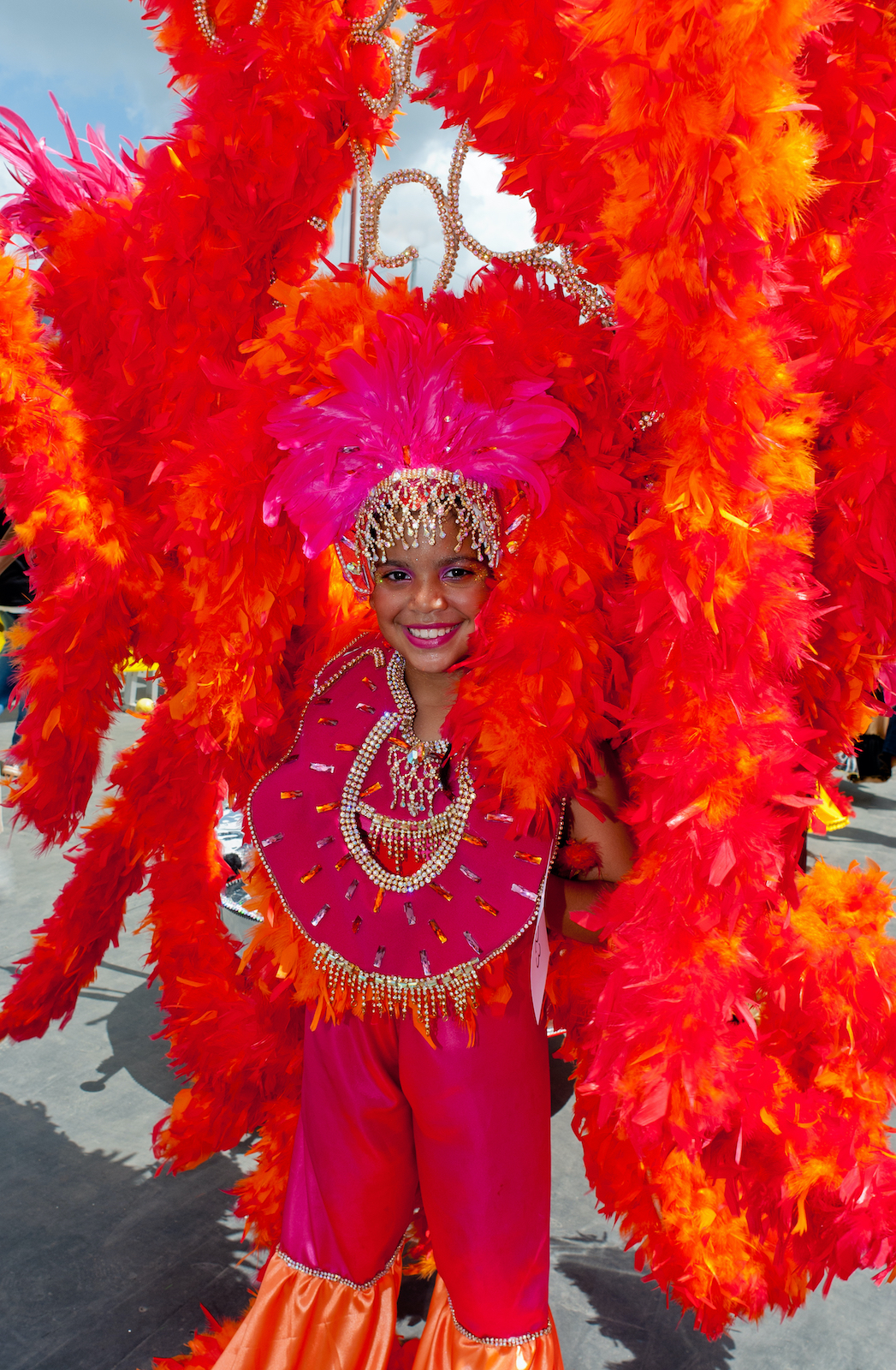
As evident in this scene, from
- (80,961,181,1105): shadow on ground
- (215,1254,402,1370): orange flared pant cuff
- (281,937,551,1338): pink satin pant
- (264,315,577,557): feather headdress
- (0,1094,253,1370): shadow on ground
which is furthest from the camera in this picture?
(80,961,181,1105): shadow on ground

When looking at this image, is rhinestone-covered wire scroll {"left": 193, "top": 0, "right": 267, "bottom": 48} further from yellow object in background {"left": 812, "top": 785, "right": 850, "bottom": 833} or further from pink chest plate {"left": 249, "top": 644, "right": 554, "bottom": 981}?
yellow object in background {"left": 812, "top": 785, "right": 850, "bottom": 833}

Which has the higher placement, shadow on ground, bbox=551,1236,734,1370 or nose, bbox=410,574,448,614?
nose, bbox=410,574,448,614

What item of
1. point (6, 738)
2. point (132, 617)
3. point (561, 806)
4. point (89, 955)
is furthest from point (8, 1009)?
point (6, 738)

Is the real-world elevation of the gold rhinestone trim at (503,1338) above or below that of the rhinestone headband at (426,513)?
below

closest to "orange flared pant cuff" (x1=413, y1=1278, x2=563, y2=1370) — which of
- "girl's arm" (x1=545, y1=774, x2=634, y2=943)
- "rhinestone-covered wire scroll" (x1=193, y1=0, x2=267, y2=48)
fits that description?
"girl's arm" (x1=545, y1=774, x2=634, y2=943)

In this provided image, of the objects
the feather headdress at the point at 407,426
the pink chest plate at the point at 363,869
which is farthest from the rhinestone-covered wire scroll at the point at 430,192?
the pink chest plate at the point at 363,869

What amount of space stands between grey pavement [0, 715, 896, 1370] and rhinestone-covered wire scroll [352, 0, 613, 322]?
1.02 m

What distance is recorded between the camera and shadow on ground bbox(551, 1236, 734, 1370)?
165 centimetres

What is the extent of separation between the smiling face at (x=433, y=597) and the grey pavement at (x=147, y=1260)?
0.77 meters

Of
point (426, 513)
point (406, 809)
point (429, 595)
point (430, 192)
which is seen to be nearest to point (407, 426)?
point (426, 513)

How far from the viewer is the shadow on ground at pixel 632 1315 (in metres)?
1.65

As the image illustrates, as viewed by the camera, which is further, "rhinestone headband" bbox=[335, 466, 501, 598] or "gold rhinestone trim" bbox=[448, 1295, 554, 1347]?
"gold rhinestone trim" bbox=[448, 1295, 554, 1347]

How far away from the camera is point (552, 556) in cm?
115

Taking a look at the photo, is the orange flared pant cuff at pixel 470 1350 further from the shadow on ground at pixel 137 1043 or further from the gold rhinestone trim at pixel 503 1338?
the shadow on ground at pixel 137 1043
